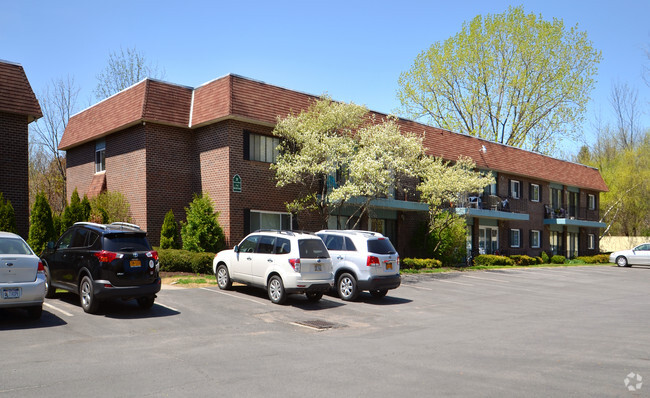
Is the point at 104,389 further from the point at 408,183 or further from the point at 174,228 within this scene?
the point at 408,183

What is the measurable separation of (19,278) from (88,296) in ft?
5.34

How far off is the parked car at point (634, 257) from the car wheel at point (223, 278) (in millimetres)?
30627

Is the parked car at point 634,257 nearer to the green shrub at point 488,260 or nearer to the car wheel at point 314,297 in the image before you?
the green shrub at point 488,260

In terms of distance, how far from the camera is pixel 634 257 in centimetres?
3525

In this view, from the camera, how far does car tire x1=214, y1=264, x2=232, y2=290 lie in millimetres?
15195

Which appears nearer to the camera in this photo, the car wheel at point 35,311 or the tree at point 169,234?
the car wheel at point 35,311

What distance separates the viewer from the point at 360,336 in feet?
34.5

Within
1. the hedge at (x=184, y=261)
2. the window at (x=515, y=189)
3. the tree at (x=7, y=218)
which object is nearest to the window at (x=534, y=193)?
the window at (x=515, y=189)

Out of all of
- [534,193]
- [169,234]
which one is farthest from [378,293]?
[534,193]

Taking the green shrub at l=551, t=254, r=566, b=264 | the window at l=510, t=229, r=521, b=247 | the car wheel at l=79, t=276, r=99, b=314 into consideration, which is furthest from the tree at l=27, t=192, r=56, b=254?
the green shrub at l=551, t=254, r=566, b=264

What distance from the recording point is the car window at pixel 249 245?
14.4 meters

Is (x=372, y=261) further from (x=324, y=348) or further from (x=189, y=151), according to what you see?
(x=189, y=151)

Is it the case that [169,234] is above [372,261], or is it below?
above

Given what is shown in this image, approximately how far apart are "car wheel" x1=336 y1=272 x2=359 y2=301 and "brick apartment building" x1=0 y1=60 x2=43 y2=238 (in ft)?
34.8
